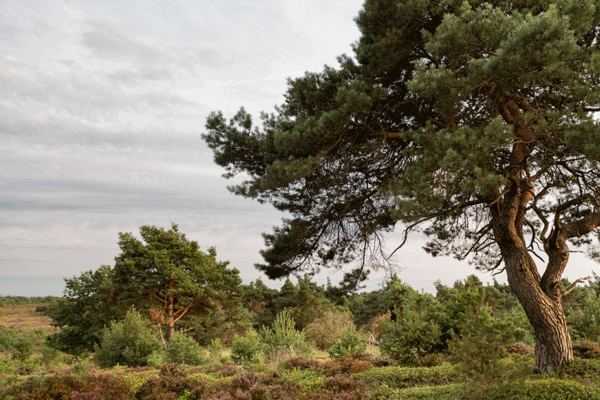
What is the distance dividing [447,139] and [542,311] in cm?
365

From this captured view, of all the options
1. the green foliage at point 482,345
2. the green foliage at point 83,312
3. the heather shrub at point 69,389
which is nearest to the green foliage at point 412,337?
the green foliage at point 482,345

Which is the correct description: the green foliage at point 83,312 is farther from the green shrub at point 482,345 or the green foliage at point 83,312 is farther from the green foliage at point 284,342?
the green shrub at point 482,345

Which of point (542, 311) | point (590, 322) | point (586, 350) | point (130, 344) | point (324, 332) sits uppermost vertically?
point (542, 311)

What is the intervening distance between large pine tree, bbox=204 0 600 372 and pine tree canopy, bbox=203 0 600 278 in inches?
1.1

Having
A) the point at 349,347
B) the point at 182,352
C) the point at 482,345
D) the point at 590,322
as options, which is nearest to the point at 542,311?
the point at 482,345

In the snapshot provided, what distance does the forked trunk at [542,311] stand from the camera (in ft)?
22.2

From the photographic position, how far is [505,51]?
5.55m

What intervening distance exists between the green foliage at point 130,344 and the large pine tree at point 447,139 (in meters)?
7.98

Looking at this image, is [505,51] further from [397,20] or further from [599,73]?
[397,20]

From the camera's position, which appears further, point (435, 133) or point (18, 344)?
point (18, 344)

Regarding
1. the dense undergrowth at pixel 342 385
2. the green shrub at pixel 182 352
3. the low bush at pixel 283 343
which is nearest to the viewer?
the dense undergrowth at pixel 342 385

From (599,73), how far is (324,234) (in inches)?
229

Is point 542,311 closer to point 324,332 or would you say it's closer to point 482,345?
point 482,345

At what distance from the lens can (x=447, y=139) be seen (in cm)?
589
